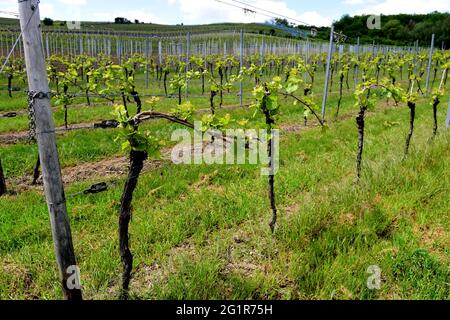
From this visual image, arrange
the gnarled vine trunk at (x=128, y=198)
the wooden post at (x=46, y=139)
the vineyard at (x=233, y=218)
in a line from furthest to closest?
1. the vineyard at (x=233, y=218)
2. the gnarled vine trunk at (x=128, y=198)
3. the wooden post at (x=46, y=139)

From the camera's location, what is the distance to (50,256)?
3.72m

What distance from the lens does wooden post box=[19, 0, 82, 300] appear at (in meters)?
2.51

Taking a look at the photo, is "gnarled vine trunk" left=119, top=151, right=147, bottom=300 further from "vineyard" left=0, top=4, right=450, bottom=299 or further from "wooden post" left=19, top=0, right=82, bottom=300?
"wooden post" left=19, top=0, right=82, bottom=300

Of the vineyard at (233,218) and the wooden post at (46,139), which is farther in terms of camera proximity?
the vineyard at (233,218)

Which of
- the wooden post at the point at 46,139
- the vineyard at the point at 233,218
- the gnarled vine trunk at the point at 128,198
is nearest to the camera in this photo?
the wooden post at the point at 46,139

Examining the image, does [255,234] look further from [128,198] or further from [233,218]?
[128,198]

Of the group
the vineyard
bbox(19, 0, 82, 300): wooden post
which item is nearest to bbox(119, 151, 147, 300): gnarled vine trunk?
the vineyard

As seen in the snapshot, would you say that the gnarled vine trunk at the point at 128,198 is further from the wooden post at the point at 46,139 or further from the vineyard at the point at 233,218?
the wooden post at the point at 46,139

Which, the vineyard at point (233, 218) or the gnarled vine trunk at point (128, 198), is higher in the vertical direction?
the gnarled vine trunk at point (128, 198)

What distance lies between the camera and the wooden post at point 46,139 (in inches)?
98.7

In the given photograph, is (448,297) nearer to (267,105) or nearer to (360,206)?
(360,206)

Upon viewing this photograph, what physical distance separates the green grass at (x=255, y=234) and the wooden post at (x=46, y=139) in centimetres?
45

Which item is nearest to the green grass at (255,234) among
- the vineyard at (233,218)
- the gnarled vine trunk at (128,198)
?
the vineyard at (233,218)

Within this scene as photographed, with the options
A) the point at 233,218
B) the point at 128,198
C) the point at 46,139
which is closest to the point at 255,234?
the point at 233,218
